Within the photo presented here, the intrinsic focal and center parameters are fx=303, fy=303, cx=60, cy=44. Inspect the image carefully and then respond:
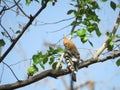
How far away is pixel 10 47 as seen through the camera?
3.36m

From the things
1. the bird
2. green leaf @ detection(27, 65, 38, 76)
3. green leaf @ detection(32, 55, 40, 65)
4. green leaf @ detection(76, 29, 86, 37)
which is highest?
green leaf @ detection(76, 29, 86, 37)

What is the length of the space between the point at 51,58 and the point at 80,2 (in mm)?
840

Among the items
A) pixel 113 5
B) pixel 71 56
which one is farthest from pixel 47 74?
pixel 113 5

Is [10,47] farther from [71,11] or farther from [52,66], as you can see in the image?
[71,11]

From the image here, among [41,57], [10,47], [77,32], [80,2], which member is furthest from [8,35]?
[80,2]

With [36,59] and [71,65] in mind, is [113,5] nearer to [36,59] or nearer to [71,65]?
[71,65]

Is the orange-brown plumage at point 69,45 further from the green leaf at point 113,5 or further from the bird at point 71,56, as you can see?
the green leaf at point 113,5

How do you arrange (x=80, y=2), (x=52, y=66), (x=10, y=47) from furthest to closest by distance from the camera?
(x=80, y=2) < (x=52, y=66) < (x=10, y=47)

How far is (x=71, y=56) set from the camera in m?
4.17

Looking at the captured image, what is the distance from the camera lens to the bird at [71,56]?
3.87 m

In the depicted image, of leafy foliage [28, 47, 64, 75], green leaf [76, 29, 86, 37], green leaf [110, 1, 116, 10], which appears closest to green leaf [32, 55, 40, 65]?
leafy foliage [28, 47, 64, 75]

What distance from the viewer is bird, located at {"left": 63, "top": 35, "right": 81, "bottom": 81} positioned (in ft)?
12.7

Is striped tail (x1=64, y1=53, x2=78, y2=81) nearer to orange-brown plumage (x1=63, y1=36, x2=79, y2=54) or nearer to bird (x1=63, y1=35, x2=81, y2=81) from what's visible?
bird (x1=63, y1=35, x2=81, y2=81)

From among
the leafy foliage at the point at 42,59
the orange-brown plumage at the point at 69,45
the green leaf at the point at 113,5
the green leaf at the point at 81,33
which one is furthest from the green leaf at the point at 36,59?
the green leaf at the point at 113,5
